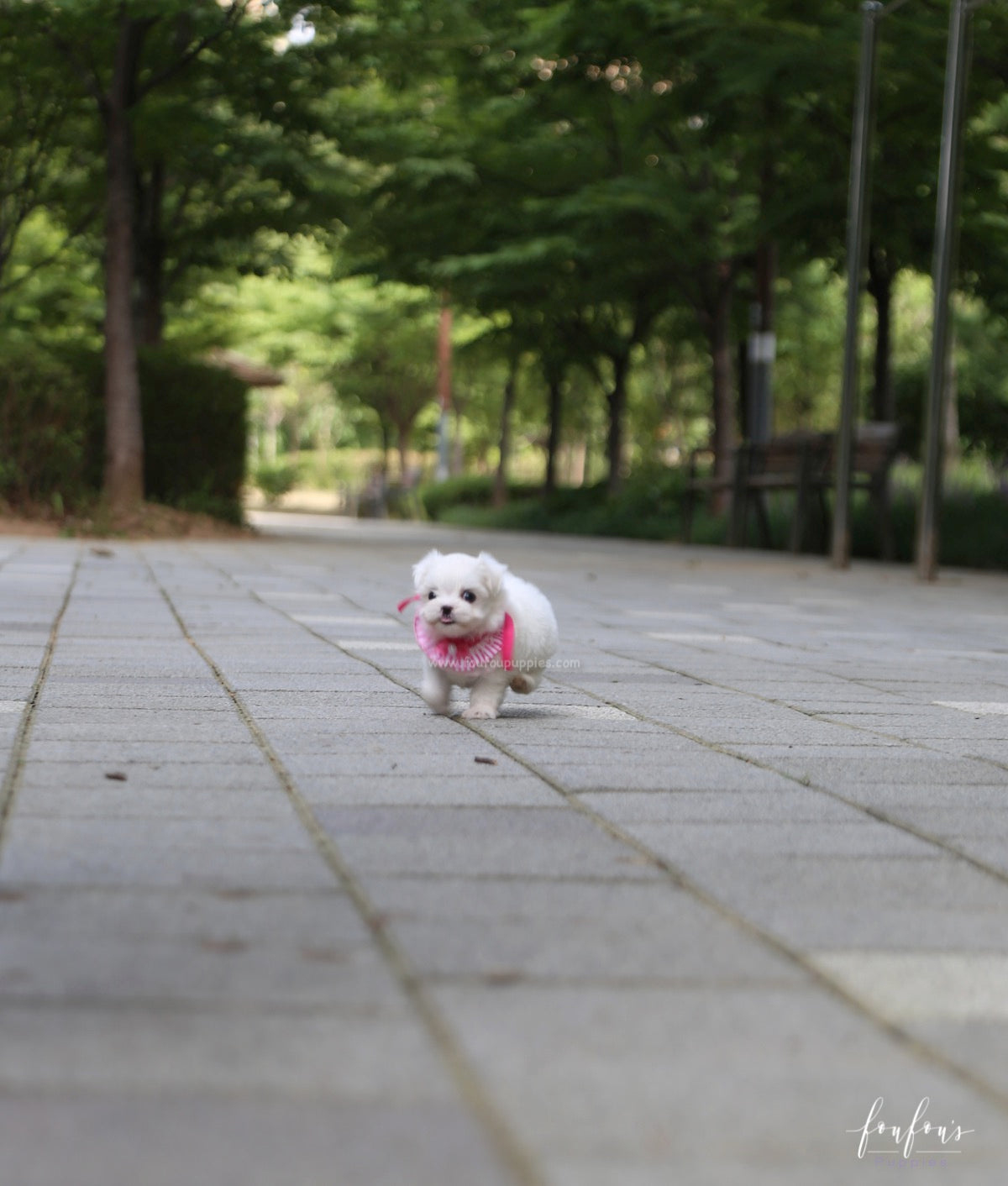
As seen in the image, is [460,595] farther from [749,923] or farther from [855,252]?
[855,252]

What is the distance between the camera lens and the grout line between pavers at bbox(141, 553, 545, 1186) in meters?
2.09

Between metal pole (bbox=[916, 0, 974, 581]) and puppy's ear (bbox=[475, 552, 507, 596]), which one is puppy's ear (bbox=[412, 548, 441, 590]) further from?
metal pole (bbox=[916, 0, 974, 581])

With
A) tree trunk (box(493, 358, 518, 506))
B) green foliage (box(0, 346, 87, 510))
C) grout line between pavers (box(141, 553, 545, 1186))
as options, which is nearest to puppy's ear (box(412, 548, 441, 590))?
grout line between pavers (box(141, 553, 545, 1186))

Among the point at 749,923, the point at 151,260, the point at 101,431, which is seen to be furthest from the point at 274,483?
the point at 749,923

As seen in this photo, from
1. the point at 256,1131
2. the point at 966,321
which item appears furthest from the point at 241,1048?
the point at 966,321

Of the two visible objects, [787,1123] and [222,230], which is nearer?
[787,1123]

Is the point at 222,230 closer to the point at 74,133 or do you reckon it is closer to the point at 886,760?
the point at 74,133

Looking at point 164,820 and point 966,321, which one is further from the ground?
point 966,321

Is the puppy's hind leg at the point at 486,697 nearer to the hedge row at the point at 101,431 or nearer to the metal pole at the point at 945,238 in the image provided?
the metal pole at the point at 945,238

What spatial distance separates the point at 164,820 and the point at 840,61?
13.1 meters

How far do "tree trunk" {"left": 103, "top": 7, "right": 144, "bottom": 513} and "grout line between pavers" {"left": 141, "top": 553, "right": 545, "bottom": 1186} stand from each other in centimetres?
1382

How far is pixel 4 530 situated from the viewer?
57.0 feet

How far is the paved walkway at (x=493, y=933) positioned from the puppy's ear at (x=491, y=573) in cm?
45

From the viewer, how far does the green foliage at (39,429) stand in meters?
18.1
